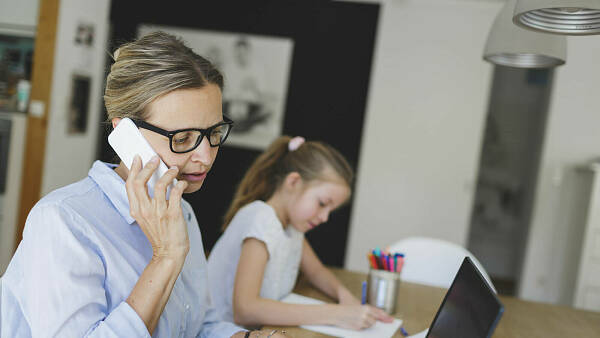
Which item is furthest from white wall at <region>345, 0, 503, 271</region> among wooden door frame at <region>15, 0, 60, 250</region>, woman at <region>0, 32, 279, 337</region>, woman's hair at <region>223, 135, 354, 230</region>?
woman at <region>0, 32, 279, 337</region>

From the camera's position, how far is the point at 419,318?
5.45 ft

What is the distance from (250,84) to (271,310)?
11.8 ft

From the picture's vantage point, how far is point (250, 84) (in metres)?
4.86

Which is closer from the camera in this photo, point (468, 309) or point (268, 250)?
point (468, 309)

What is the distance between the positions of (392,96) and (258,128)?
1.25m

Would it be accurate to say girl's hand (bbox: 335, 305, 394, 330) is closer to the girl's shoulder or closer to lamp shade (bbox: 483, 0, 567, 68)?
the girl's shoulder

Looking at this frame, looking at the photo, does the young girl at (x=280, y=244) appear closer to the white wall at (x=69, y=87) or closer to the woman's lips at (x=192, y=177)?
the woman's lips at (x=192, y=177)

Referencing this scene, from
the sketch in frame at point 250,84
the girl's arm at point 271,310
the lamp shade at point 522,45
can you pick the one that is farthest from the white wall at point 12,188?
the lamp shade at point 522,45

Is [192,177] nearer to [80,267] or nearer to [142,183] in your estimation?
[142,183]

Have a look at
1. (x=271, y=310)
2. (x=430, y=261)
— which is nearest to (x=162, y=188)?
(x=271, y=310)

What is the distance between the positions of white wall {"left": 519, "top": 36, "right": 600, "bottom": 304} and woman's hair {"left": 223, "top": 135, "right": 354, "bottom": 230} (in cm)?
311

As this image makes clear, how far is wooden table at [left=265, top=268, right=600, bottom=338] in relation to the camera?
5.36ft

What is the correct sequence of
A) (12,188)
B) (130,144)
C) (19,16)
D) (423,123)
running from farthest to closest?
(423,123) → (19,16) → (12,188) → (130,144)

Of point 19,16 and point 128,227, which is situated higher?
point 19,16
